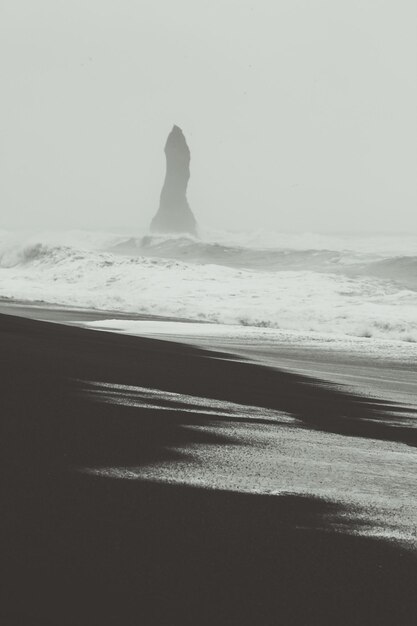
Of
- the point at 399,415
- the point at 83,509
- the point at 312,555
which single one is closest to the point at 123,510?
the point at 83,509

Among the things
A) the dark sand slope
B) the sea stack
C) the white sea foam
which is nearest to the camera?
the dark sand slope

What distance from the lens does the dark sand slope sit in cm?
193

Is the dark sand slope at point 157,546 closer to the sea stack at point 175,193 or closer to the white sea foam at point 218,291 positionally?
the white sea foam at point 218,291

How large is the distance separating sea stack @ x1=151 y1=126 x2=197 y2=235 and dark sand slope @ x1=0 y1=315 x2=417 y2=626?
121 meters

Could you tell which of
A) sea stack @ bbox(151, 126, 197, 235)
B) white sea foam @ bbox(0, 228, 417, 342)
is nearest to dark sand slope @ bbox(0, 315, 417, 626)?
white sea foam @ bbox(0, 228, 417, 342)

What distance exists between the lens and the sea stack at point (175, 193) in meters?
130

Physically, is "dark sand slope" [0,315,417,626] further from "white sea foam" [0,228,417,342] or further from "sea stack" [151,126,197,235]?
"sea stack" [151,126,197,235]

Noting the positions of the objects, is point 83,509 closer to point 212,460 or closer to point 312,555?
point 312,555

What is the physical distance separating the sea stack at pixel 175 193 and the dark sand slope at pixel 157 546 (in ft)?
396

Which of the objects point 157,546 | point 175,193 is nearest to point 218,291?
point 157,546

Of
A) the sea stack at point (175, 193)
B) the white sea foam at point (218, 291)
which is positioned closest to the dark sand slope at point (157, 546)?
the white sea foam at point (218, 291)

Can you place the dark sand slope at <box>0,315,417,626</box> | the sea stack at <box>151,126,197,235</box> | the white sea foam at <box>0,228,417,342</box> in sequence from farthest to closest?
the sea stack at <box>151,126,197,235</box>, the white sea foam at <box>0,228,417,342</box>, the dark sand slope at <box>0,315,417,626</box>

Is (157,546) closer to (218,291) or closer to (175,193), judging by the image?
(218,291)

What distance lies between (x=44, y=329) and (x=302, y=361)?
345cm
